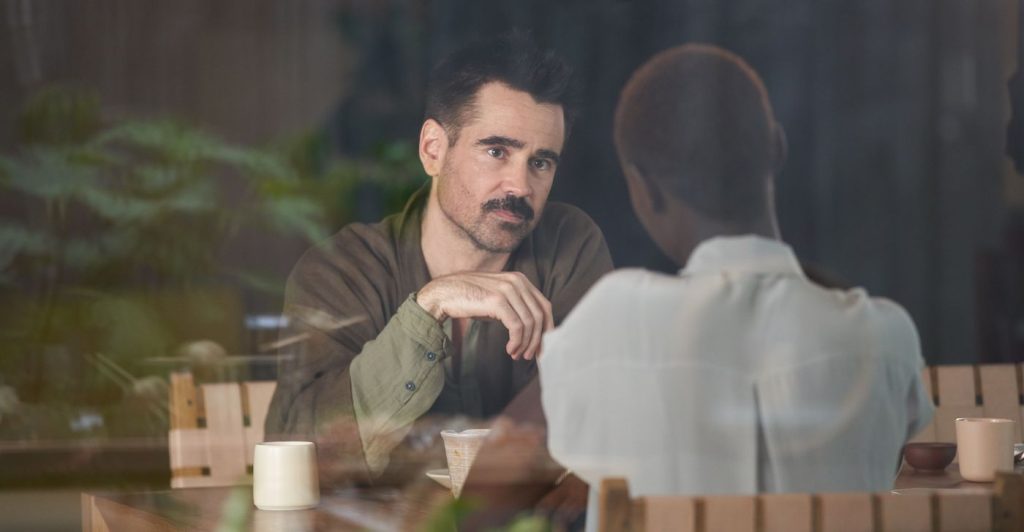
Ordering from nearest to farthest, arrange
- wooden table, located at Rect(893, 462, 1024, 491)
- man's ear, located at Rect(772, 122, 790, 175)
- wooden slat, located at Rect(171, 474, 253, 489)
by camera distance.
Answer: wooden table, located at Rect(893, 462, 1024, 491) < man's ear, located at Rect(772, 122, 790, 175) < wooden slat, located at Rect(171, 474, 253, 489)

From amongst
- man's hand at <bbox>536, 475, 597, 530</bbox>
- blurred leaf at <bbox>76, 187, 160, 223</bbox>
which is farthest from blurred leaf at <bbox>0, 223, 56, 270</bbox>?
man's hand at <bbox>536, 475, 597, 530</bbox>

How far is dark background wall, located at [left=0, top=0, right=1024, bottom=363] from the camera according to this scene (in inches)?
118

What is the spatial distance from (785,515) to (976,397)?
182 centimetres

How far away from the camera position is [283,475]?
7.94 ft

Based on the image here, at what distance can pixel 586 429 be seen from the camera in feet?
8.42

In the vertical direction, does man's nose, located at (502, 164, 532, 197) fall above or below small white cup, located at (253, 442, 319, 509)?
above

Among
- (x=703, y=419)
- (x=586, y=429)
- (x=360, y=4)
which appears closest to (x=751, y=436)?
(x=703, y=419)

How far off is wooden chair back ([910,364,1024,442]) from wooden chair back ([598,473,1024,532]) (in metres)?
1.52

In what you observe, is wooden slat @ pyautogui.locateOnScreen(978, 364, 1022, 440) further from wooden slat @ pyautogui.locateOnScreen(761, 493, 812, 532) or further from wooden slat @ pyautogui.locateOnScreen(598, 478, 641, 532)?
wooden slat @ pyautogui.locateOnScreen(598, 478, 641, 532)

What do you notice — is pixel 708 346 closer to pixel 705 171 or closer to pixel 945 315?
pixel 705 171

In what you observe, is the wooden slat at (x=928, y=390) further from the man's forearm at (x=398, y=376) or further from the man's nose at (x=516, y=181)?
the man's forearm at (x=398, y=376)

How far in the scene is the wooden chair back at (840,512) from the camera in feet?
5.26

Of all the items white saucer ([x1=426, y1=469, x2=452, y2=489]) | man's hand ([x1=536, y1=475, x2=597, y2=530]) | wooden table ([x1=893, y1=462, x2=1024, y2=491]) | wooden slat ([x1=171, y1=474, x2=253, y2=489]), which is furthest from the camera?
wooden slat ([x1=171, y1=474, x2=253, y2=489])

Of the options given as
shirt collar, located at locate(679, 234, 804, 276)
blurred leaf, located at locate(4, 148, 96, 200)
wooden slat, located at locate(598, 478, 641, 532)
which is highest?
blurred leaf, located at locate(4, 148, 96, 200)
